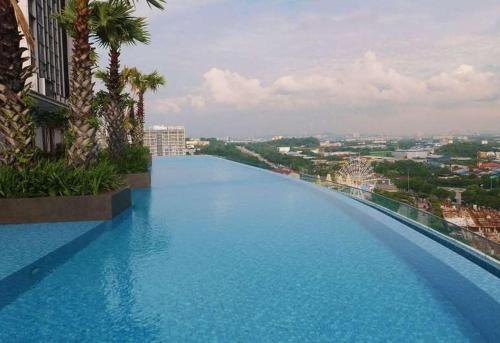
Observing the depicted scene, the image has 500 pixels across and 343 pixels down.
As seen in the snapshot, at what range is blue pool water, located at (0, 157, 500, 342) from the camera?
5055mm

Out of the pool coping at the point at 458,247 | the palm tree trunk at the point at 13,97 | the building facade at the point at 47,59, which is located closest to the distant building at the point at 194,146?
the building facade at the point at 47,59

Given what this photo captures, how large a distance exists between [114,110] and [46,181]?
7516 millimetres

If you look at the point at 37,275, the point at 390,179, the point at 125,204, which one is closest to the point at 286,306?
the point at 37,275

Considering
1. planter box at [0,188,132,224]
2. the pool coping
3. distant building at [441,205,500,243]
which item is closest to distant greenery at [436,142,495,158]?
distant building at [441,205,500,243]

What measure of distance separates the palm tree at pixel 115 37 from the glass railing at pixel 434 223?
9.57m

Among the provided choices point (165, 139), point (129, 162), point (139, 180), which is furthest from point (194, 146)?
point (139, 180)

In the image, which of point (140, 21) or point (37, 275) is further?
point (140, 21)

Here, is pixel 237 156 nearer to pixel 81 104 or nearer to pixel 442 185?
pixel 81 104

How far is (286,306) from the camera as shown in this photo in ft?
18.8

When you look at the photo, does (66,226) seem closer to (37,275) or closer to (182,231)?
(182,231)

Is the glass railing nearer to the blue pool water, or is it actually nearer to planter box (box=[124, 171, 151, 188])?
the blue pool water

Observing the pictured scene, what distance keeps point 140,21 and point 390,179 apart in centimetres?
6844

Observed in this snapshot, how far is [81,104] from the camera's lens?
12516 millimetres

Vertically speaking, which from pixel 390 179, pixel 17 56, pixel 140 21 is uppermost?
pixel 140 21
